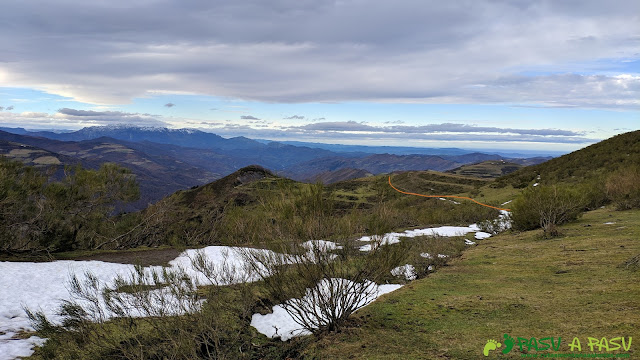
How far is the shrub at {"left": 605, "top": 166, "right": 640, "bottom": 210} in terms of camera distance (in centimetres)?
2030

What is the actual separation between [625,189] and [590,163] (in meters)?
28.5

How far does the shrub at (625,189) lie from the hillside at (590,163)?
16.1 meters

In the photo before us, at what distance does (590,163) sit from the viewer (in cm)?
4528

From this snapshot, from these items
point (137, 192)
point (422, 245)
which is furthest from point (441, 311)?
point (137, 192)

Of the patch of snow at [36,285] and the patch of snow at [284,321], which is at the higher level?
the patch of snow at [284,321]

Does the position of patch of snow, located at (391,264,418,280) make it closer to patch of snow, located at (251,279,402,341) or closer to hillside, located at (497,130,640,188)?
patch of snow, located at (251,279,402,341)

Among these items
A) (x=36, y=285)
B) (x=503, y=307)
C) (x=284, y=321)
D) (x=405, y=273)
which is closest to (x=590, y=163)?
(x=405, y=273)

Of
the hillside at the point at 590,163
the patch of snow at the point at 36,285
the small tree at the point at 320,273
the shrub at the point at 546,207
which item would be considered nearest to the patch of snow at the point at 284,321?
the small tree at the point at 320,273

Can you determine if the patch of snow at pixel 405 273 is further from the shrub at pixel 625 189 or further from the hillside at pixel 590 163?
the hillside at pixel 590 163

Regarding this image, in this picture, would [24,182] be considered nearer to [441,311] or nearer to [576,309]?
[441,311]

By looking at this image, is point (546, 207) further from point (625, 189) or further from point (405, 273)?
point (405, 273)

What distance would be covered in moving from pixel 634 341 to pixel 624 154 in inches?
1937

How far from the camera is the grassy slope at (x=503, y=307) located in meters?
6.31

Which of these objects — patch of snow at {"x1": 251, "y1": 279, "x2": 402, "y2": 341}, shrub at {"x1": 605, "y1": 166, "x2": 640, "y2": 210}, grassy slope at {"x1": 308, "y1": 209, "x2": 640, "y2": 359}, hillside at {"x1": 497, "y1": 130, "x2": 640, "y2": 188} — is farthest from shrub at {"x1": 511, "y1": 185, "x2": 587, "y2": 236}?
hillside at {"x1": 497, "y1": 130, "x2": 640, "y2": 188}
